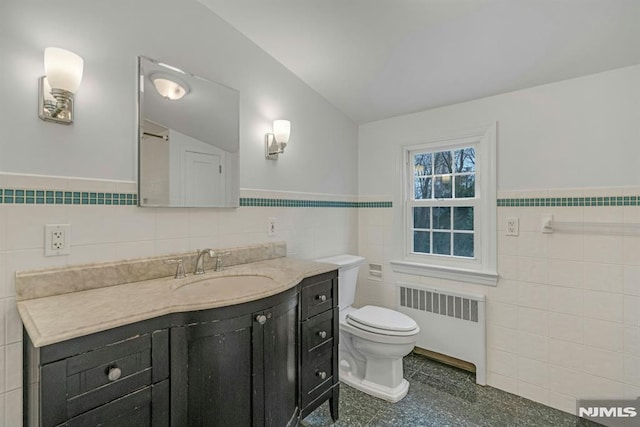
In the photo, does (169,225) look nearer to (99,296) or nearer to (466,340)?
(99,296)

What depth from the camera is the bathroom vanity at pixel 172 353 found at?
0.90 m

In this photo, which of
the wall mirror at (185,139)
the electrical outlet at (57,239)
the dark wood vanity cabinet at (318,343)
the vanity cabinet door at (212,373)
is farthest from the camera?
the dark wood vanity cabinet at (318,343)

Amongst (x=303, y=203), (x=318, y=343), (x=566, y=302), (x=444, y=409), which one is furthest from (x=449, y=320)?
(x=303, y=203)

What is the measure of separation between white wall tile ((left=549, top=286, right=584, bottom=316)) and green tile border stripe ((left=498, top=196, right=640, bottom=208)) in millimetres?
519

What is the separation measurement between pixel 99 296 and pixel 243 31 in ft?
5.37

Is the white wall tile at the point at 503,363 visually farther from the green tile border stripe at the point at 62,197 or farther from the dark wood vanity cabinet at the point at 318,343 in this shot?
the green tile border stripe at the point at 62,197

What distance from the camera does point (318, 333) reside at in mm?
1720

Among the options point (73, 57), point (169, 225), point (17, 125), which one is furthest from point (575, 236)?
point (17, 125)

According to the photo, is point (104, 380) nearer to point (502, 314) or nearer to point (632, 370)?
point (502, 314)

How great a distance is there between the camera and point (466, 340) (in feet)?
7.52

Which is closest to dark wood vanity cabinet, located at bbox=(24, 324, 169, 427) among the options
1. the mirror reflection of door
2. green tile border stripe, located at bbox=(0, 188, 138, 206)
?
green tile border stripe, located at bbox=(0, 188, 138, 206)

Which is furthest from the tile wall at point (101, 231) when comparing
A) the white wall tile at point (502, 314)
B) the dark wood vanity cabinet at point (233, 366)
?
the white wall tile at point (502, 314)

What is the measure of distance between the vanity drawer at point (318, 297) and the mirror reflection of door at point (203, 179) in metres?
0.72

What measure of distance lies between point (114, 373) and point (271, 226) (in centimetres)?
127
